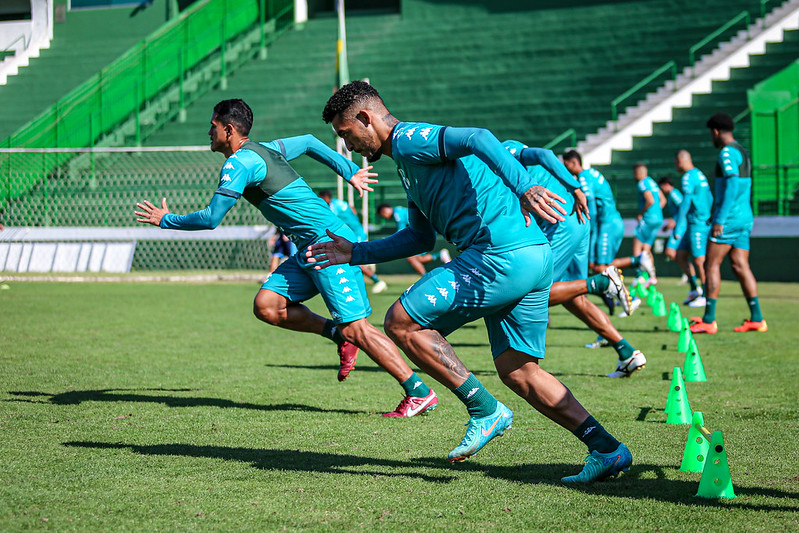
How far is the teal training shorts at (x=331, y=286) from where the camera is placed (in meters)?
6.55

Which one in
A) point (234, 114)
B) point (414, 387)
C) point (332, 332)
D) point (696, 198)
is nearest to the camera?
point (414, 387)

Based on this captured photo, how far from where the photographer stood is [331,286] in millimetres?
6559

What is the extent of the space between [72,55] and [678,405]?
101ft

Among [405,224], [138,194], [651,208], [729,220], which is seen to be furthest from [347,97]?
[138,194]

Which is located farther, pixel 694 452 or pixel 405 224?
pixel 405 224

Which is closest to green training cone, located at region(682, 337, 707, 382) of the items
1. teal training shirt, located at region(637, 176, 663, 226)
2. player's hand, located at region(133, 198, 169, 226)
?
player's hand, located at region(133, 198, 169, 226)

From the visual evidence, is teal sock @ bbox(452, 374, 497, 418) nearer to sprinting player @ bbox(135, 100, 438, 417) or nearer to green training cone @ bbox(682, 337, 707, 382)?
sprinting player @ bbox(135, 100, 438, 417)

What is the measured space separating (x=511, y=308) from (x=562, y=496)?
0.92 meters

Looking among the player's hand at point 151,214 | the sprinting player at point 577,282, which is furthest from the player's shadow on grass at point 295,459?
the sprinting player at point 577,282

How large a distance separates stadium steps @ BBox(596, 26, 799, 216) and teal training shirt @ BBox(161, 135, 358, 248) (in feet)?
51.8

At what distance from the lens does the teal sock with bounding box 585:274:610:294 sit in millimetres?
7652

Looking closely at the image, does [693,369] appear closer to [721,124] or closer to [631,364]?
[631,364]

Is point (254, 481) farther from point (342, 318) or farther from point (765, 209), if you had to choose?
point (765, 209)

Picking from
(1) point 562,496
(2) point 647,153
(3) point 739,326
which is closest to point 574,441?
(1) point 562,496
